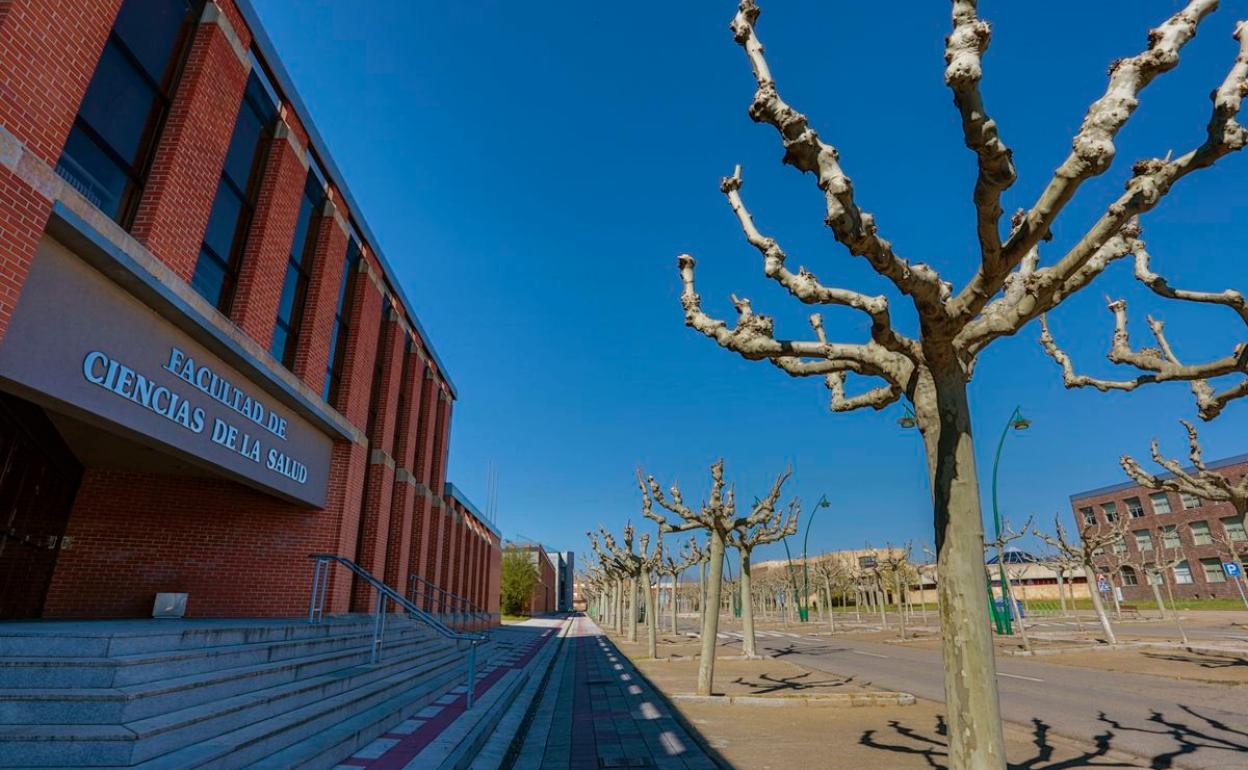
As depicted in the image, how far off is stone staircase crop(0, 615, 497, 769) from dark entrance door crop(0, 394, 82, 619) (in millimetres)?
3643

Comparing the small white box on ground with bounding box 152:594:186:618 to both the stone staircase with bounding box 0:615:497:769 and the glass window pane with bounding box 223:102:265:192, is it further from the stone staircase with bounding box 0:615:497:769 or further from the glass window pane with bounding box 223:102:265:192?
the glass window pane with bounding box 223:102:265:192

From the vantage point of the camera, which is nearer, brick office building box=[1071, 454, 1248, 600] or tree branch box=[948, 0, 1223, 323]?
tree branch box=[948, 0, 1223, 323]

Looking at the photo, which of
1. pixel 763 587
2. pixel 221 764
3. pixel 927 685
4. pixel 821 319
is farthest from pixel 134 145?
pixel 763 587

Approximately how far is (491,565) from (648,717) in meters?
35.8

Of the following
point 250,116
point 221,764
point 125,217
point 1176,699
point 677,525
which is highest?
point 250,116

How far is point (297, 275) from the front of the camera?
1261 cm

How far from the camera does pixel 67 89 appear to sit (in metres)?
5.86

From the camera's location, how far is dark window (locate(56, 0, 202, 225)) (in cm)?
729

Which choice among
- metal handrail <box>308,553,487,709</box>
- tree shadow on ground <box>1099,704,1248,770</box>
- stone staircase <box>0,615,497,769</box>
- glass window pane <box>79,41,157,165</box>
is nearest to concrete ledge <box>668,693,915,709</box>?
tree shadow on ground <box>1099,704,1248,770</box>

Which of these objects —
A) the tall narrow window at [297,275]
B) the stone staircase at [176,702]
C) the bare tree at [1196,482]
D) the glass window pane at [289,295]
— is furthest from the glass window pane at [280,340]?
the bare tree at [1196,482]

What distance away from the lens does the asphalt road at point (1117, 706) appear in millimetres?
7242

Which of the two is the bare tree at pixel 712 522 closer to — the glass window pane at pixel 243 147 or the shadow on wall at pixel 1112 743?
the shadow on wall at pixel 1112 743

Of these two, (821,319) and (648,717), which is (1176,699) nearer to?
(648,717)

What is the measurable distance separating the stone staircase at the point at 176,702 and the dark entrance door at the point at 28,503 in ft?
12.0
